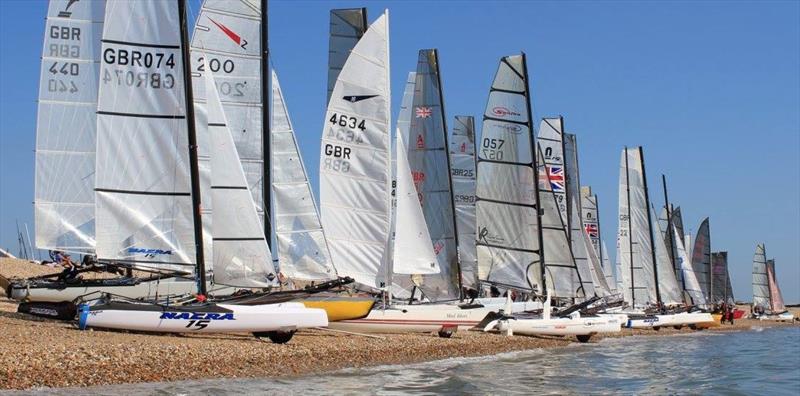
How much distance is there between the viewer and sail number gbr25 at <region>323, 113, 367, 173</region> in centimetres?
2702

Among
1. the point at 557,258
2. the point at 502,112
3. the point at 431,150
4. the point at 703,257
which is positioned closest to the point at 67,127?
the point at 431,150

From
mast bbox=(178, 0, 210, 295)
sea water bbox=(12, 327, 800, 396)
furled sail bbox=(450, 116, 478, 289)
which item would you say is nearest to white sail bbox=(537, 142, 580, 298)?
sea water bbox=(12, 327, 800, 396)

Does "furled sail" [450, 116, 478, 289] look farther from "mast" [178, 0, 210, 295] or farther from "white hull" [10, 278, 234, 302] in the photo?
"mast" [178, 0, 210, 295]

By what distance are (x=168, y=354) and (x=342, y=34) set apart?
15.6 meters

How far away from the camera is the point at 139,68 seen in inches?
832

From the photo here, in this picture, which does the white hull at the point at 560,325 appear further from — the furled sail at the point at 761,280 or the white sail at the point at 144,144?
the furled sail at the point at 761,280

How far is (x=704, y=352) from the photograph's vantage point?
108 ft

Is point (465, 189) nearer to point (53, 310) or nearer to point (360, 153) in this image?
point (360, 153)

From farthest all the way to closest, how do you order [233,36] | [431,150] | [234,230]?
[431,150] → [233,36] → [234,230]

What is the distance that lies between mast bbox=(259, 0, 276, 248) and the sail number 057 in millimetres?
9455

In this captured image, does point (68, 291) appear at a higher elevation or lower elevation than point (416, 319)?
higher

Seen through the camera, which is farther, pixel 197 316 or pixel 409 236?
pixel 409 236

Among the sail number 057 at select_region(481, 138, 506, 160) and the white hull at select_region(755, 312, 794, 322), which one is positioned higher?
the sail number 057 at select_region(481, 138, 506, 160)

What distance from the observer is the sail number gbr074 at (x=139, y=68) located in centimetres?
2106
